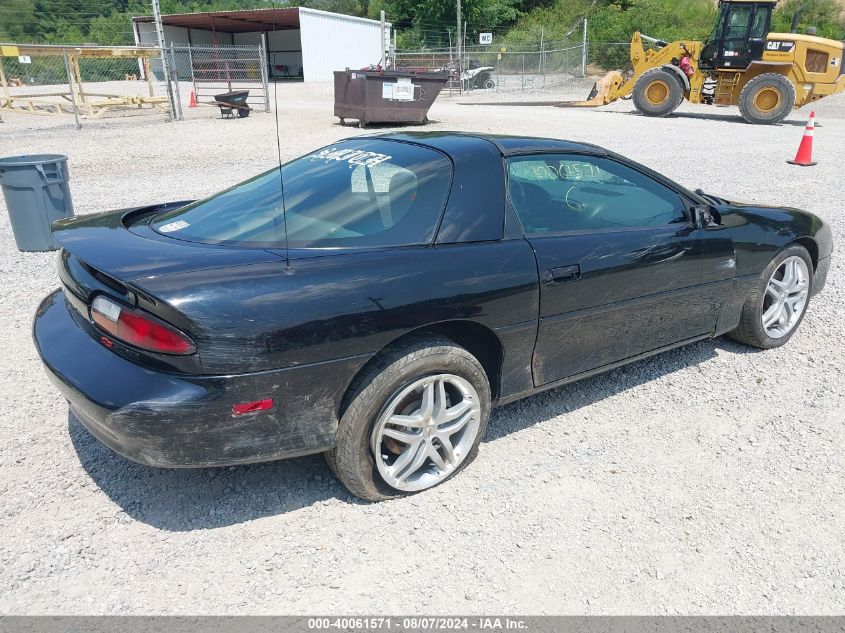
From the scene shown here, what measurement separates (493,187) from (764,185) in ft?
28.8

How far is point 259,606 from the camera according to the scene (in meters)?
2.24

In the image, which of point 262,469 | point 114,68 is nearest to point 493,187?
point 262,469

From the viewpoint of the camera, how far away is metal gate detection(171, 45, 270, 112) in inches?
712

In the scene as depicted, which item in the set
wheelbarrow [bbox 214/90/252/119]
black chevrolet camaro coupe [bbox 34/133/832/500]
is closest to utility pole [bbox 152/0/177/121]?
wheelbarrow [bbox 214/90/252/119]

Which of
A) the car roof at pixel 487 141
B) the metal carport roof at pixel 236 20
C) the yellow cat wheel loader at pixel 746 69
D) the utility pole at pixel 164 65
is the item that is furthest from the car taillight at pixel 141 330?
the metal carport roof at pixel 236 20

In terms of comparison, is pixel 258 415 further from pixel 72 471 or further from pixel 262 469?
pixel 72 471

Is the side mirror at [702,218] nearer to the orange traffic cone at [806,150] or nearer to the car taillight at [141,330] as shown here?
the car taillight at [141,330]

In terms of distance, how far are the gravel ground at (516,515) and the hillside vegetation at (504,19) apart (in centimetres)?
3326

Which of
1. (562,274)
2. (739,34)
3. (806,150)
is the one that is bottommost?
(806,150)

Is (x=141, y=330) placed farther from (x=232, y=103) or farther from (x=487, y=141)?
(x=232, y=103)

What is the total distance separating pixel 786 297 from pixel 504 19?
164 ft

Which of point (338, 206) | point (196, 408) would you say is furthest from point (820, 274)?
point (196, 408)

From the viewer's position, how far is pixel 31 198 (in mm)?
6145

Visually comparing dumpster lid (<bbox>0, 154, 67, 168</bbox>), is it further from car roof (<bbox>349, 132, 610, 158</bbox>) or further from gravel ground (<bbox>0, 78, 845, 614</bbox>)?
car roof (<bbox>349, 132, 610, 158</bbox>)
